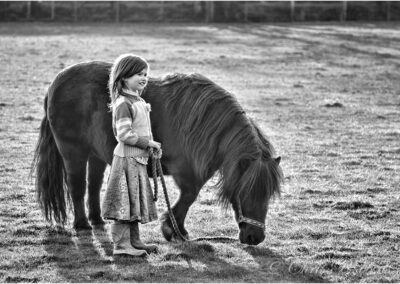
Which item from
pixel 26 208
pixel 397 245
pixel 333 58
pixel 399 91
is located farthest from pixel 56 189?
pixel 333 58

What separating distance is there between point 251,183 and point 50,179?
2.14 meters

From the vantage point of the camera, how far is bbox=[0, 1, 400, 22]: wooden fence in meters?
30.9

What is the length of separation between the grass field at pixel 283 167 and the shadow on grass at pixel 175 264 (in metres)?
0.01

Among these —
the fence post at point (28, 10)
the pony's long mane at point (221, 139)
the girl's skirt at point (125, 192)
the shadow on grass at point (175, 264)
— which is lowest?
the shadow on grass at point (175, 264)

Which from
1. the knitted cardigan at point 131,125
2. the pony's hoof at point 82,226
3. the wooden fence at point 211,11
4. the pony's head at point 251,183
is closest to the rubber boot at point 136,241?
the knitted cardigan at point 131,125

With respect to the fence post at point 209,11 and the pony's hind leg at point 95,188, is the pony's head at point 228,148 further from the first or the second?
the fence post at point 209,11

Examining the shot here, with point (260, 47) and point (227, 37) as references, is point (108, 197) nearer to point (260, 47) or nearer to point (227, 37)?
point (260, 47)

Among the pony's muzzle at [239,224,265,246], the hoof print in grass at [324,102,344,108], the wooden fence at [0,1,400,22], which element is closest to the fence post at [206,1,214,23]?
the wooden fence at [0,1,400,22]

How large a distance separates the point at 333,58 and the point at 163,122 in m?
16.3

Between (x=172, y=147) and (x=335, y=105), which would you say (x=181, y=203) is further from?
(x=335, y=105)

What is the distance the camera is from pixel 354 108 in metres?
14.2

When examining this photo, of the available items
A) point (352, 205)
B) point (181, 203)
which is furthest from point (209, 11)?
point (181, 203)

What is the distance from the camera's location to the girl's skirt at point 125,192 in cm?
574

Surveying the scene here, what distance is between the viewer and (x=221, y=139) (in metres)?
5.93
